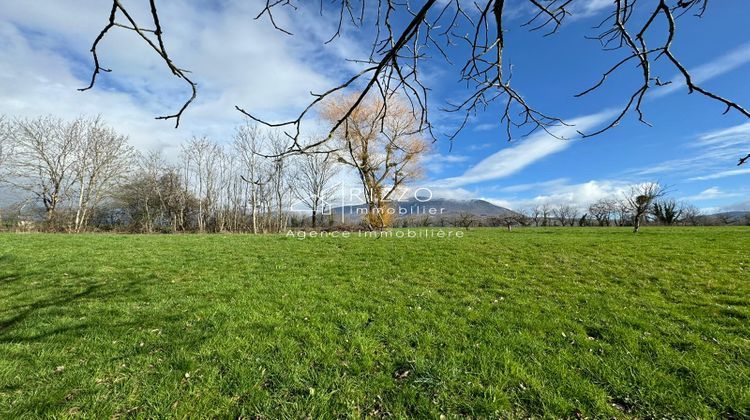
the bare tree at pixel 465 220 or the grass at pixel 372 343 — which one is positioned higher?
the bare tree at pixel 465 220

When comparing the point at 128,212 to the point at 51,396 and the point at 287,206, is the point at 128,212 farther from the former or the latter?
the point at 51,396

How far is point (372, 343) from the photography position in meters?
3.63

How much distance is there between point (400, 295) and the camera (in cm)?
567

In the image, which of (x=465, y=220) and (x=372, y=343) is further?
(x=465, y=220)

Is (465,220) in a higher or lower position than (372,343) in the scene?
higher

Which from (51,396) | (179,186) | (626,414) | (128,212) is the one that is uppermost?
(179,186)

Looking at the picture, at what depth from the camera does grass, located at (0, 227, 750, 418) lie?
258cm

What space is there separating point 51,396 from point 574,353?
16.5ft

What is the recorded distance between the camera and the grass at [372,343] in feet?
8.45

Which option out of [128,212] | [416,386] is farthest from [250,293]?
[128,212]

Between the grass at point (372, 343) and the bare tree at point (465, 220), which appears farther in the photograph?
the bare tree at point (465, 220)

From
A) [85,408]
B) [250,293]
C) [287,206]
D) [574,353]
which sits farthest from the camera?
[287,206]

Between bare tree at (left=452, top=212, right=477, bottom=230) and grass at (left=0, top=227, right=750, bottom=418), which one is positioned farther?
bare tree at (left=452, top=212, right=477, bottom=230)

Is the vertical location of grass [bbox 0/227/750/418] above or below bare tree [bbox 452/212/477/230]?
below
